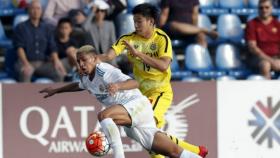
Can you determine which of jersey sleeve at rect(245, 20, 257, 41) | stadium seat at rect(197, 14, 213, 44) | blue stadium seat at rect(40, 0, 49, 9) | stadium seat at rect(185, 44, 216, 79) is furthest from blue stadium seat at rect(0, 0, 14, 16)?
jersey sleeve at rect(245, 20, 257, 41)

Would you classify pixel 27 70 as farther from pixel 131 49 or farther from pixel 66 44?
pixel 131 49

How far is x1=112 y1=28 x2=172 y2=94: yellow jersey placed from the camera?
840cm

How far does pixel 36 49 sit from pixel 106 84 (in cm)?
336

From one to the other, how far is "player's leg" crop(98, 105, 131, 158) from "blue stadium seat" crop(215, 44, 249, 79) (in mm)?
3799

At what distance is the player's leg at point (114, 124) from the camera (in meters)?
7.69

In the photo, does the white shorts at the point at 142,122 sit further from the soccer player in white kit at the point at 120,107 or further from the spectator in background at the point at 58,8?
the spectator in background at the point at 58,8

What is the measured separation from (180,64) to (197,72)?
1.57 ft

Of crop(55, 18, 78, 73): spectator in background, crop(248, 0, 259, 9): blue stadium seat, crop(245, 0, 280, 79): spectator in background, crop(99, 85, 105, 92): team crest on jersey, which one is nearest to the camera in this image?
crop(99, 85, 105, 92): team crest on jersey

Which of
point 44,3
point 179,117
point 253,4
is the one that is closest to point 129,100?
point 179,117

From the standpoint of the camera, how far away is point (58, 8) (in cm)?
1148

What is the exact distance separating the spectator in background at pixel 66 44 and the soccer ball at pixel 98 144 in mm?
3213

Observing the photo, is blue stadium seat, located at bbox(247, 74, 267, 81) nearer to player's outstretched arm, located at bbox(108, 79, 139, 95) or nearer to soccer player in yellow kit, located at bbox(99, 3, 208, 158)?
soccer player in yellow kit, located at bbox(99, 3, 208, 158)

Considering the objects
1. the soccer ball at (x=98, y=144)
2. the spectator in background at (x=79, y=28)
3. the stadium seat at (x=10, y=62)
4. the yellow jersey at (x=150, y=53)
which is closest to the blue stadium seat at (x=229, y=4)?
the spectator in background at (x=79, y=28)

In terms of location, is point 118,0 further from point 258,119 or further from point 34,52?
point 258,119
